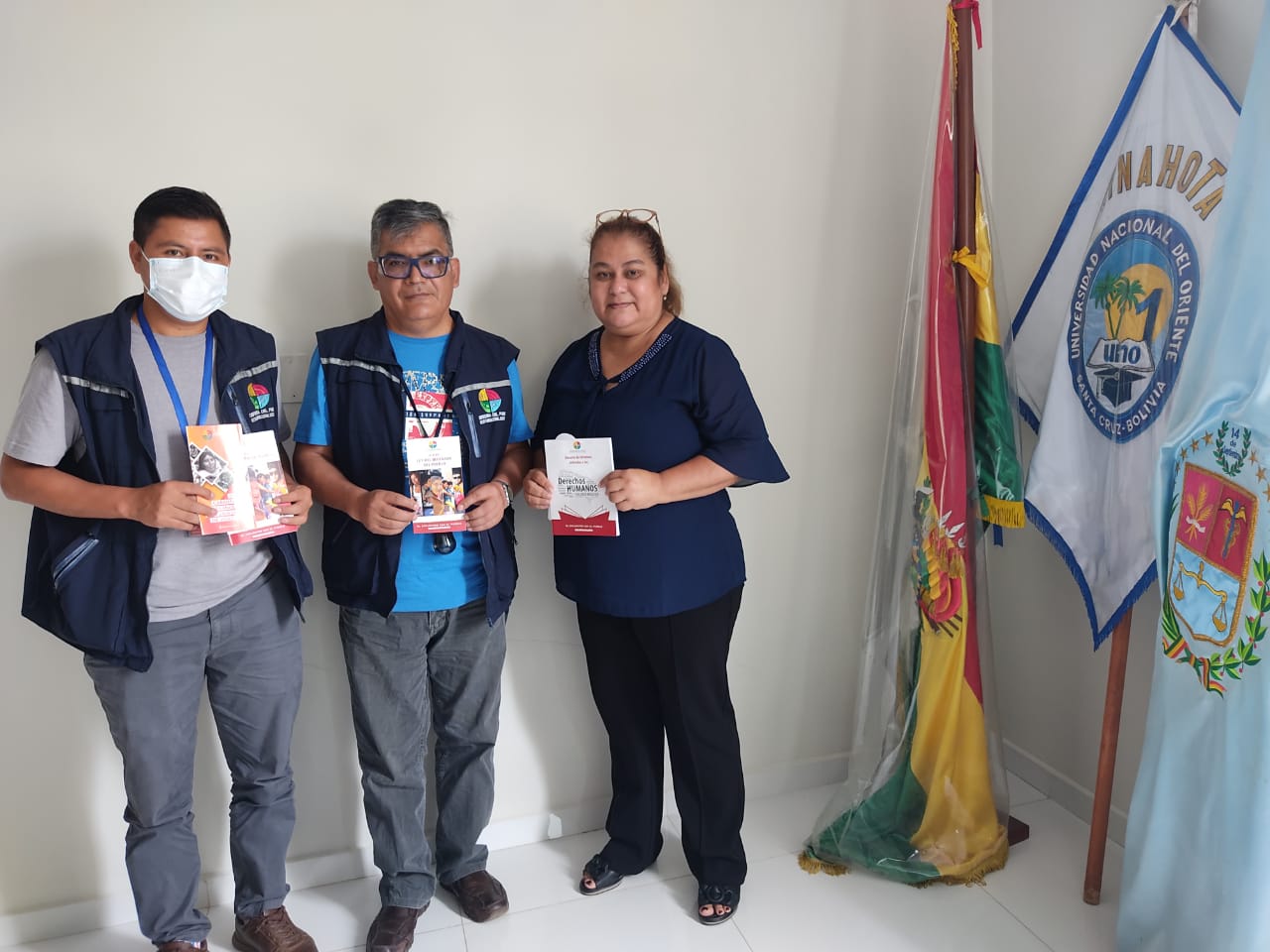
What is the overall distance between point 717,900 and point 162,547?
4.84 feet

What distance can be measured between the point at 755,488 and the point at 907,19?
1.36 m

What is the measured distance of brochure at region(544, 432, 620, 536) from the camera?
1.92 meters

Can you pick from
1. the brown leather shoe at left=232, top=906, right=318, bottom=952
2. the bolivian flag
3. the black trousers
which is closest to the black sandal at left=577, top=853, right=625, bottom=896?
the black trousers

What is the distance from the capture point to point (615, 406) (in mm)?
2002

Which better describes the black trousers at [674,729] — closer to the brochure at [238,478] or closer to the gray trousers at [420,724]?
the gray trousers at [420,724]

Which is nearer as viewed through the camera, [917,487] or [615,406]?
[615,406]

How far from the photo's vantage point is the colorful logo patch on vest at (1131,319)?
76.4 inches

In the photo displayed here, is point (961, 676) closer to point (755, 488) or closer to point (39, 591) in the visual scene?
point (755, 488)

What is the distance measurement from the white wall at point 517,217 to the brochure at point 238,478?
0.43 m

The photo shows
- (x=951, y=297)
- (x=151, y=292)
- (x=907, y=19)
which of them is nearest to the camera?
(x=151, y=292)

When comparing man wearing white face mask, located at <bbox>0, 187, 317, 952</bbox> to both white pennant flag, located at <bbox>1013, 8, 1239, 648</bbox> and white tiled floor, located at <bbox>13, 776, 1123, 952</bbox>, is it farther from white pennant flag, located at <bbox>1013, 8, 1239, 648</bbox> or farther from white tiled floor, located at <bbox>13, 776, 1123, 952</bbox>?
white pennant flag, located at <bbox>1013, 8, 1239, 648</bbox>

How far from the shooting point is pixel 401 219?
1.89 meters

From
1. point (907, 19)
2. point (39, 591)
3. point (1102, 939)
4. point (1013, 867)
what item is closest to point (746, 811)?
point (1013, 867)

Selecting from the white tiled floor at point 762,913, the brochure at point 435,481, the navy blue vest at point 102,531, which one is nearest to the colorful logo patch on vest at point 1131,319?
the white tiled floor at point 762,913
